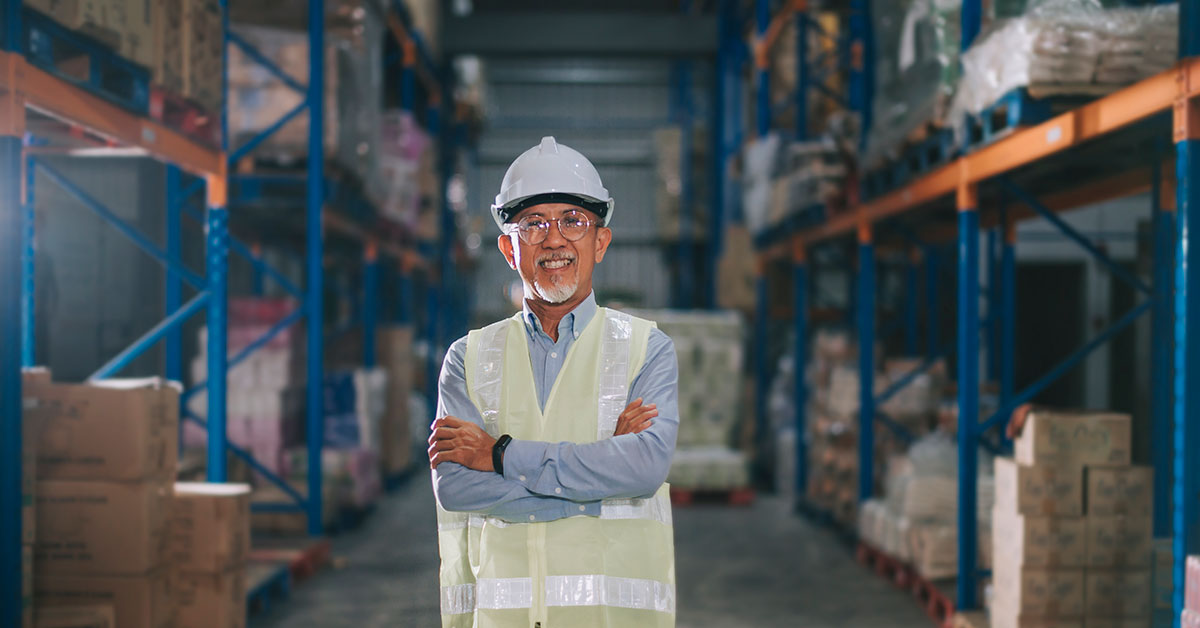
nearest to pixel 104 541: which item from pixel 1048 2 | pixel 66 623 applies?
pixel 66 623

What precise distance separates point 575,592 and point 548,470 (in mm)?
308

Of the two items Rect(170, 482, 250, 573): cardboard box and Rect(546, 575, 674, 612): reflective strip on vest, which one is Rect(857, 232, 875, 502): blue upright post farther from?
Rect(546, 575, 674, 612): reflective strip on vest

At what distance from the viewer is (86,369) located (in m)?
8.47

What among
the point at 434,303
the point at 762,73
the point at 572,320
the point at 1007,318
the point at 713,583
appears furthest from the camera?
the point at 434,303

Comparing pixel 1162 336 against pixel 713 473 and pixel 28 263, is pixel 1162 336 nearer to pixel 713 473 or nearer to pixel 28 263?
pixel 713 473

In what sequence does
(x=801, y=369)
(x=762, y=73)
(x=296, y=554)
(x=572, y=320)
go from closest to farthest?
1. (x=572, y=320)
2. (x=296, y=554)
3. (x=801, y=369)
4. (x=762, y=73)

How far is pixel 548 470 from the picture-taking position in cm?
227

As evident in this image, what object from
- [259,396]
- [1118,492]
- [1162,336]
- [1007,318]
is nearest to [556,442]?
[1118,492]

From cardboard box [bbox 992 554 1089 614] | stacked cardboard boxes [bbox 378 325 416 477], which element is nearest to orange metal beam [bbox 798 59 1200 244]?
cardboard box [bbox 992 554 1089 614]

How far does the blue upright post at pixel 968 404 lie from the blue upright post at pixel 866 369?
2.20 meters

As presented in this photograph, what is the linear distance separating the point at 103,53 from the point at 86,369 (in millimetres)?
5406

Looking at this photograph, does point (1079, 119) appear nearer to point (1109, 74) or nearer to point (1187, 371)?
point (1109, 74)

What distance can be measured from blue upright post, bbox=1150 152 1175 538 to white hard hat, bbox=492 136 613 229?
3958 mm

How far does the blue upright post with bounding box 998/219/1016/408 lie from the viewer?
671cm
